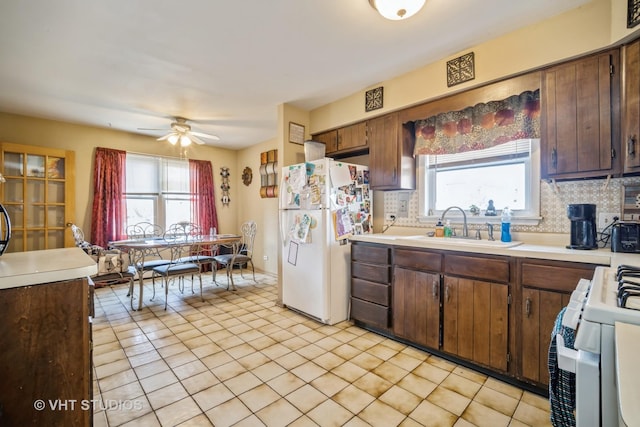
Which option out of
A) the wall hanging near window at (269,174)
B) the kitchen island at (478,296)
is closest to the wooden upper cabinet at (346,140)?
the kitchen island at (478,296)

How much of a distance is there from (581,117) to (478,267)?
1174 millimetres

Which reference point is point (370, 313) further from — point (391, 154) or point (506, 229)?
point (391, 154)

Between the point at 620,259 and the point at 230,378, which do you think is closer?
the point at 620,259

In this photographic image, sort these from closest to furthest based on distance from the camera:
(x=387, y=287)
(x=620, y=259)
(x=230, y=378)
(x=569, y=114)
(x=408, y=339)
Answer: (x=620, y=259) < (x=569, y=114) < (x=230, y=378) < (x=408, y=339) < (x=387, y=287)

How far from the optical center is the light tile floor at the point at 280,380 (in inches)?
63.9

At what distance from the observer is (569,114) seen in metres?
1.87

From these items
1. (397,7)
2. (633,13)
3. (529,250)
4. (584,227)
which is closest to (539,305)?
(529,250)

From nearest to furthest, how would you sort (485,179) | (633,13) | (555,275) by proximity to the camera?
1. (633,13)
2. (555,275)
3. (485,179)

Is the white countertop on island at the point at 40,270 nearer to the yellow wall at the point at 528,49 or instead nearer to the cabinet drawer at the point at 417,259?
the cabinet drawer at the point at 417,259

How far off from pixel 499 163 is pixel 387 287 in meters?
1.48

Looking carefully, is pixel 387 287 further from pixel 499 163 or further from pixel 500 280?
pixel 499 163

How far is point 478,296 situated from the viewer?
79.7 inches

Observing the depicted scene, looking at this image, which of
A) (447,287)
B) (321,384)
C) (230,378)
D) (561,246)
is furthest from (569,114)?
(230,378)

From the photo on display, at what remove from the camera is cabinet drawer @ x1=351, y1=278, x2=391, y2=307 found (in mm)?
2624
